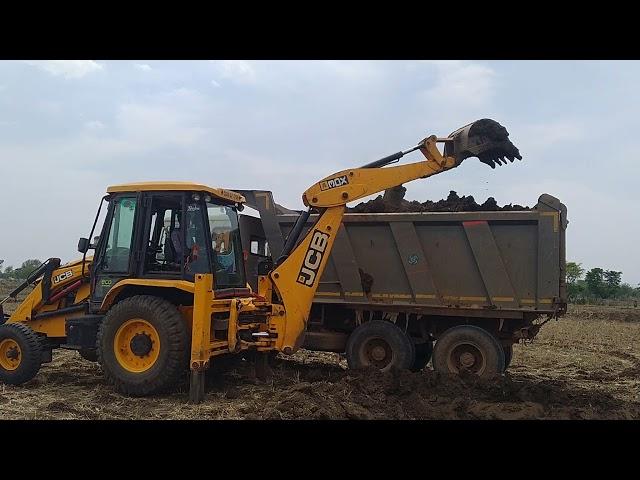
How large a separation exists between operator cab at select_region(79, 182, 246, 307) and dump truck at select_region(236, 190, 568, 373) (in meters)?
2.20

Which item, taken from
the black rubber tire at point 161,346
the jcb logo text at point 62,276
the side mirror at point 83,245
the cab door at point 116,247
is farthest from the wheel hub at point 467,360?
the jcb logo text at point 62,276

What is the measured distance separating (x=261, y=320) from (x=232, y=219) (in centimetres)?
144

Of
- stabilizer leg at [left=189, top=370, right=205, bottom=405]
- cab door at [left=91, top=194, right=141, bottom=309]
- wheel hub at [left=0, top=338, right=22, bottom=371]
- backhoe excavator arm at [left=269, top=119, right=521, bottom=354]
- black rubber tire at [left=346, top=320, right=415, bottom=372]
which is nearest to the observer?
stabilizer leg at [left=189, top=370, right=205, bottom=405]

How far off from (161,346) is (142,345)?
0.29m

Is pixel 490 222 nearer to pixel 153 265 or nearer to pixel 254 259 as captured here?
pixel 254 259

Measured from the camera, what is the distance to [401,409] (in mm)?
6285

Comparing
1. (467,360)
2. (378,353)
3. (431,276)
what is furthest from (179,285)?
(467,360)

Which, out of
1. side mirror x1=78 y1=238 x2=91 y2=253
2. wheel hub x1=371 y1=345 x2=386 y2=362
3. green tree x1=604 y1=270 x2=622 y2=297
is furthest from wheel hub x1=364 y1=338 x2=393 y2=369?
green tree x1=604 y1=270 x2=622 y2=297

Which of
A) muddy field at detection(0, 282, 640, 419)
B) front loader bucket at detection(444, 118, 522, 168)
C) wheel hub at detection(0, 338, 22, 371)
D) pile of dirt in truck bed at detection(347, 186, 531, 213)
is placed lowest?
muddy field at detection(0, 282, 640, 419)

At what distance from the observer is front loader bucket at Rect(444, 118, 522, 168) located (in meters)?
7.87

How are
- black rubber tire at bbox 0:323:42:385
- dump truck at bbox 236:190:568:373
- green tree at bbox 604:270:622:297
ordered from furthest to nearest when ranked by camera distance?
1. green tree at bbox 604:270:622:297
2. dump truck at bbox 236:190:568:373
3. black rubber tire at bbox 0:323:42:385

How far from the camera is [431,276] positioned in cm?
890

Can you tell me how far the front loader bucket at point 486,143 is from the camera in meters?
7.87

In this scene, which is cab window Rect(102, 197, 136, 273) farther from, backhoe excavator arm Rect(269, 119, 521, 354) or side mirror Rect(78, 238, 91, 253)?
backhoe excavator arm Rect(269, 119, 521, 354)
